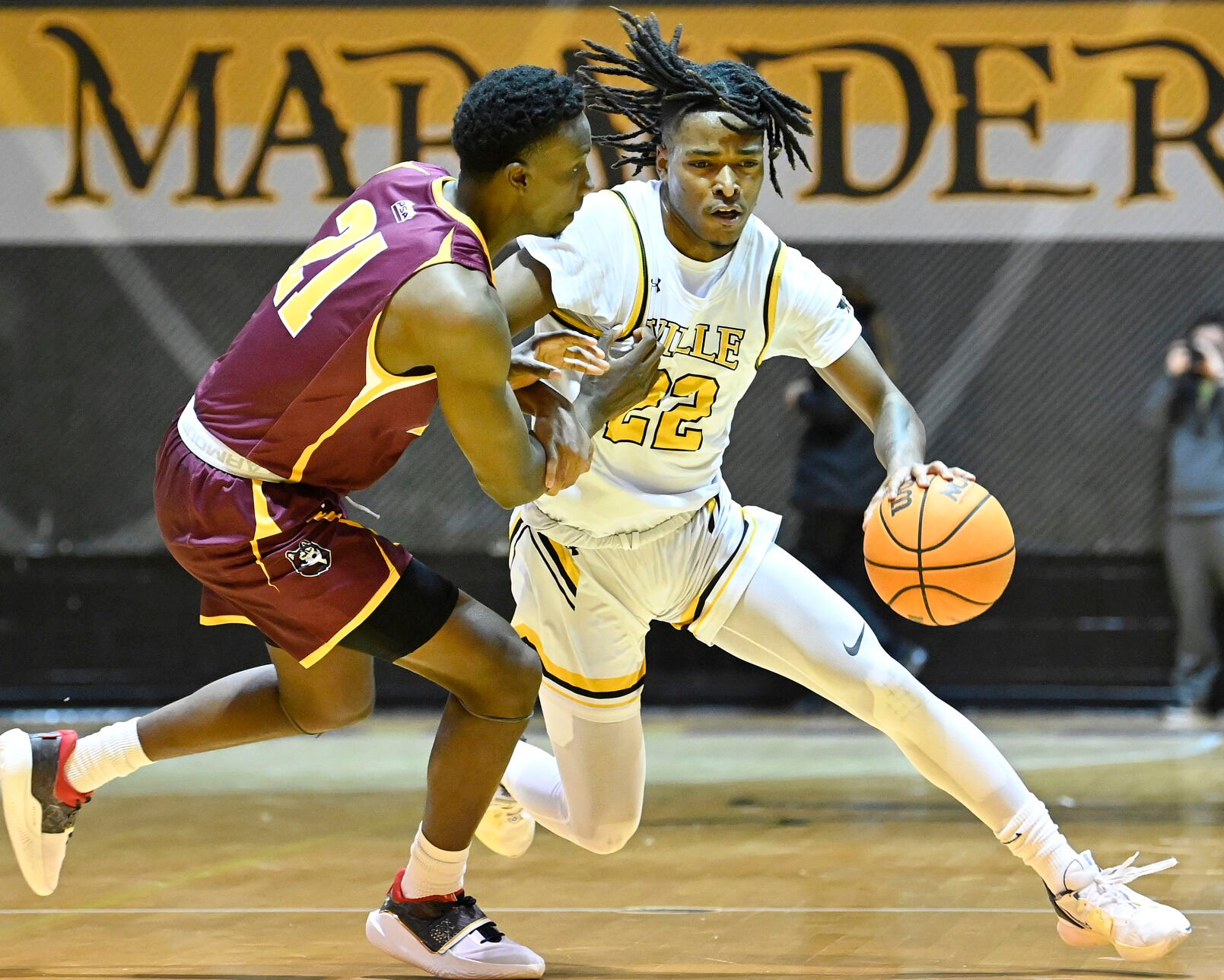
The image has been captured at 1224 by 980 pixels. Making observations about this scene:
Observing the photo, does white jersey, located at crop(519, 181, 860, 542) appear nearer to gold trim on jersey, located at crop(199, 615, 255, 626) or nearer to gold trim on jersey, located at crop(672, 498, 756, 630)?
gold trim on jersey, located at crop(672, 498, 756, 630)

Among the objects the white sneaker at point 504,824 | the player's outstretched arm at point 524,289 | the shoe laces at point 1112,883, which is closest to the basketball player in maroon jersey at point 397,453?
the player's outstretched arm at point 524,289

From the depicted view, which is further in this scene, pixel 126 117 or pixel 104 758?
pixel 126 117

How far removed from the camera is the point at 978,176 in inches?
321

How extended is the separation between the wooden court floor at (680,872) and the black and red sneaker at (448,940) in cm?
9

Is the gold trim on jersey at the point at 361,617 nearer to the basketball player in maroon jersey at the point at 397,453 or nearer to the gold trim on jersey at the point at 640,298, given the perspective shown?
the basketball player in maroon jersey at the point at 397,453

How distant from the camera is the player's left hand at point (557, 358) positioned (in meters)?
3.37

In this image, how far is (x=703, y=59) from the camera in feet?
26.7

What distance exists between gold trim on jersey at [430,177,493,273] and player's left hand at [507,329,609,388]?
23 centimetres

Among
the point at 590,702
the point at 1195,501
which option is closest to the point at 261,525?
the point at 590,702

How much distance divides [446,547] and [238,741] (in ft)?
15.1

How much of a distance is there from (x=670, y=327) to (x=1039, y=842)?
1388 millimetres

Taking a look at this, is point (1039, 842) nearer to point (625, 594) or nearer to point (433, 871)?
point (625, 594)

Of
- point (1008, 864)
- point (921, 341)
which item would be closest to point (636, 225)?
point (1008, 864)

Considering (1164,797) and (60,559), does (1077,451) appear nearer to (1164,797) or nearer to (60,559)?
(1164,797)
